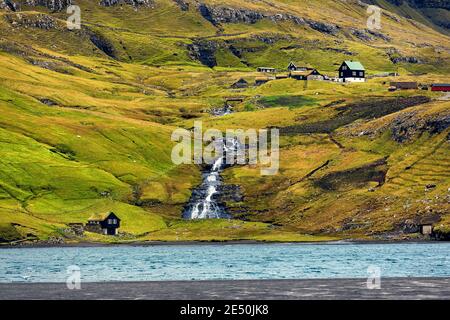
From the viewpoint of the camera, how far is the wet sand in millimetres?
55594

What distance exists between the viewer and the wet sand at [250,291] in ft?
182

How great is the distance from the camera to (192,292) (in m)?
61.9

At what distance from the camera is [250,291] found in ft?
202

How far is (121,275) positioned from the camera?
104 metres
